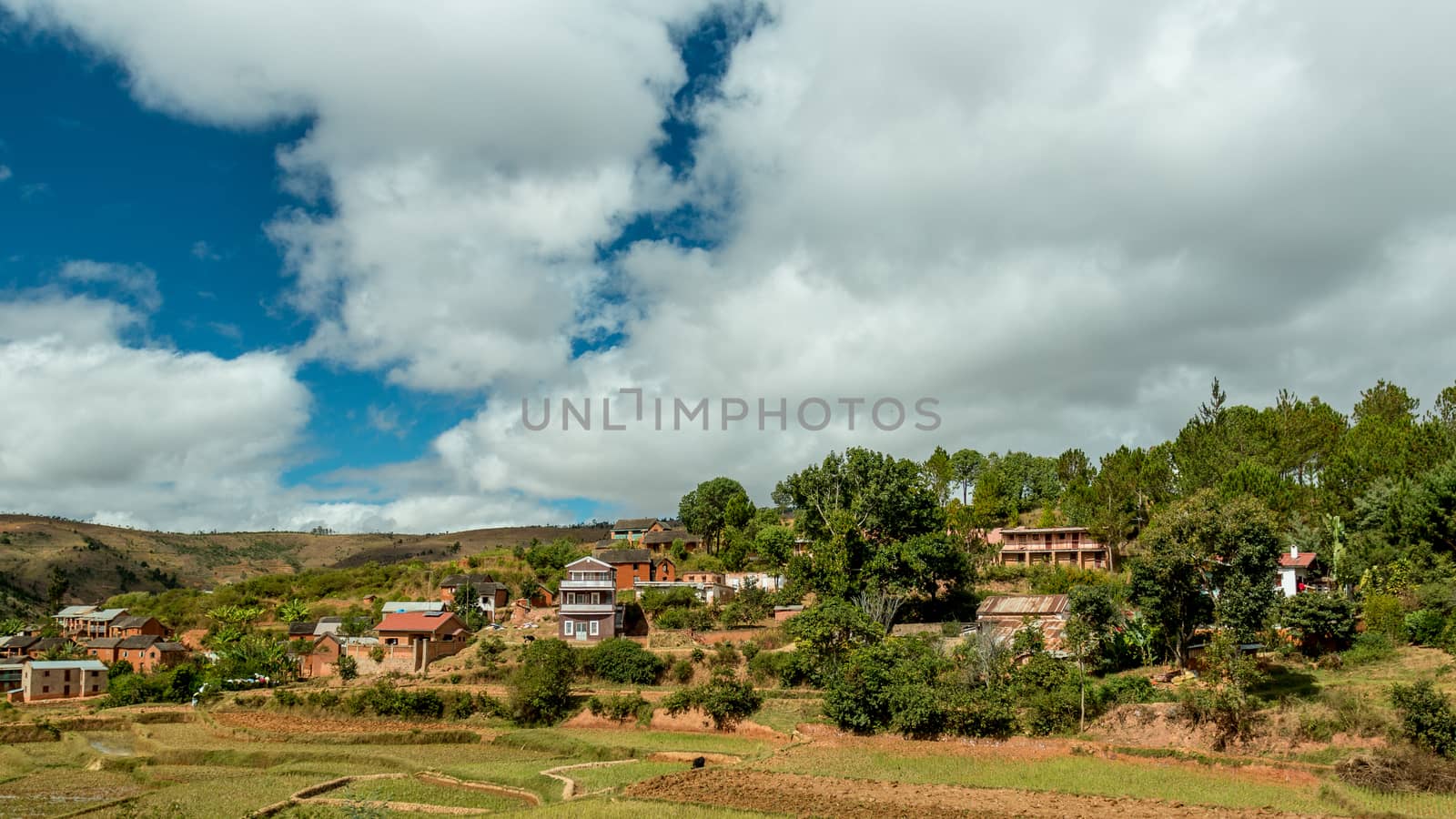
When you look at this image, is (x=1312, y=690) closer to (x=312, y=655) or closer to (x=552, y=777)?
(x=552, y=777)

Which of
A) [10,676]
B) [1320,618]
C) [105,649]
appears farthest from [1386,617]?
[10,676]

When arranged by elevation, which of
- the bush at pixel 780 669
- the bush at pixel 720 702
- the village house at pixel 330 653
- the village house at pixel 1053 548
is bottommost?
the village house at pixel 330 653

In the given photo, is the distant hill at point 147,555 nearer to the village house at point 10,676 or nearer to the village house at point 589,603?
the village house at point 10,676

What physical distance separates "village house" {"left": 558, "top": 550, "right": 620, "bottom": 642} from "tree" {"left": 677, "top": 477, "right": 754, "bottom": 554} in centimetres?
2917

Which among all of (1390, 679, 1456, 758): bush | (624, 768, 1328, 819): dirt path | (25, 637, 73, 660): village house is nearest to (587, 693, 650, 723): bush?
(624, 768, 1328, 819): dirt path

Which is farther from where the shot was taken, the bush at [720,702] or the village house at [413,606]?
the village house at [413,606]

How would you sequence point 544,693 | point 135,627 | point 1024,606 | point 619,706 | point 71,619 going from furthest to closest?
point 71,619, point 135,627, point 1024,606, point 619,706, point 544,693

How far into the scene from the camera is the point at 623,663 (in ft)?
178

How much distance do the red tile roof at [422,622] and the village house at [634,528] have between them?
4240 centimetres

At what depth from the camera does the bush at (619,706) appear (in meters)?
49.0

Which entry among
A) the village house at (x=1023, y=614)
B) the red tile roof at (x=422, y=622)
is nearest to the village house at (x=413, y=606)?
the red tile roof at (x=422, y=622)

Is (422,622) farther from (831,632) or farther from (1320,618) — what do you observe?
(1320,618)

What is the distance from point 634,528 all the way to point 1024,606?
6253cm

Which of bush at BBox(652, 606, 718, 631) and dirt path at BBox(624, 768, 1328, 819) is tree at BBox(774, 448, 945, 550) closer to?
bush at BBox(652, 606, 718, 631)
